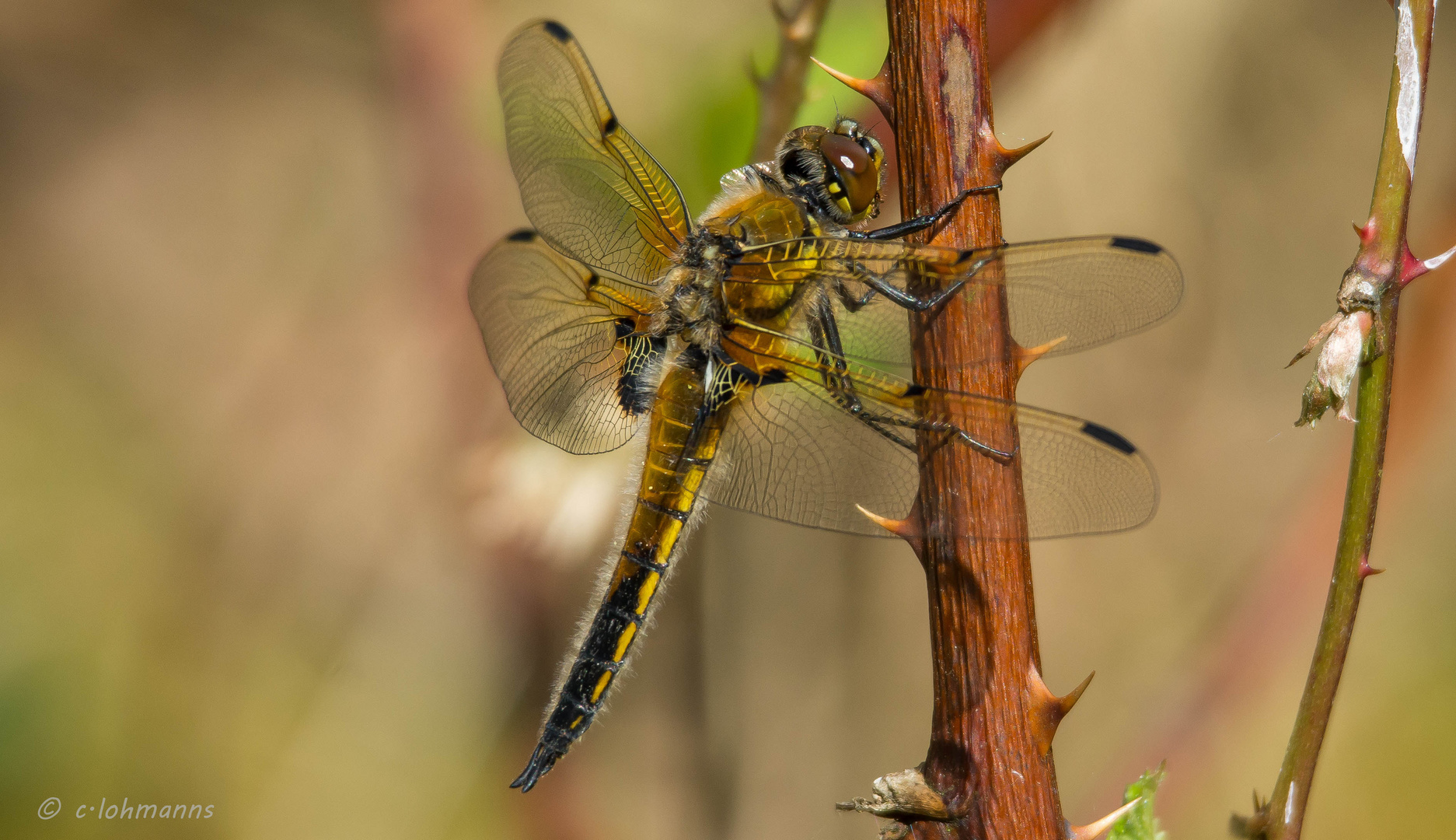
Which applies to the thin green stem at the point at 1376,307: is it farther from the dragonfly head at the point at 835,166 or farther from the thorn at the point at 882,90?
the dragonfly head at the point at 835,166

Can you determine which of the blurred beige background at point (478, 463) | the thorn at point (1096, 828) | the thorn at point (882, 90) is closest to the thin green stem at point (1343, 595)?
the thorn at point (1096, 828)

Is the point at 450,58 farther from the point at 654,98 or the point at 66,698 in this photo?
the point at 66,698


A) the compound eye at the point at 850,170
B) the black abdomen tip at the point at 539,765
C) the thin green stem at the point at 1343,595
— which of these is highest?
the compound eye at the point at 850,170

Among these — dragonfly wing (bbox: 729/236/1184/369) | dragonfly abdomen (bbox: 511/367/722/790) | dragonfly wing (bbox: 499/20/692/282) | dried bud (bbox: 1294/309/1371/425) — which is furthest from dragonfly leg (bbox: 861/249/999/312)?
dragonfly wing (bbox: 499/20/692/282)

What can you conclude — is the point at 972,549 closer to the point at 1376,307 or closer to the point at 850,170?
the point at 1376,307

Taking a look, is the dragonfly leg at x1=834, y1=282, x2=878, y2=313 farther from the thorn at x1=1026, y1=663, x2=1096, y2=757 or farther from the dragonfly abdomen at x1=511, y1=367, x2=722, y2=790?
the thorn at x1=1026, y1=663, x2=1096, y2=757

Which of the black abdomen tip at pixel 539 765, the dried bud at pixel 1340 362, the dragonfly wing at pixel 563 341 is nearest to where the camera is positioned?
the dried bud at pixel 1340 362

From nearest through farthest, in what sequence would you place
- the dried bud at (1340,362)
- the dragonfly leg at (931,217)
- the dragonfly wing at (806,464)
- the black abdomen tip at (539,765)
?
1. the dried bud at (1340,362)
2. the dragonfly leg at (931,217)
3. the dragonfly wing at (806,464)
4. the black abdomen tip at (539,765)

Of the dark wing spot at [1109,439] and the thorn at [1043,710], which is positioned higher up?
the dark wing spot at [1109,439]
